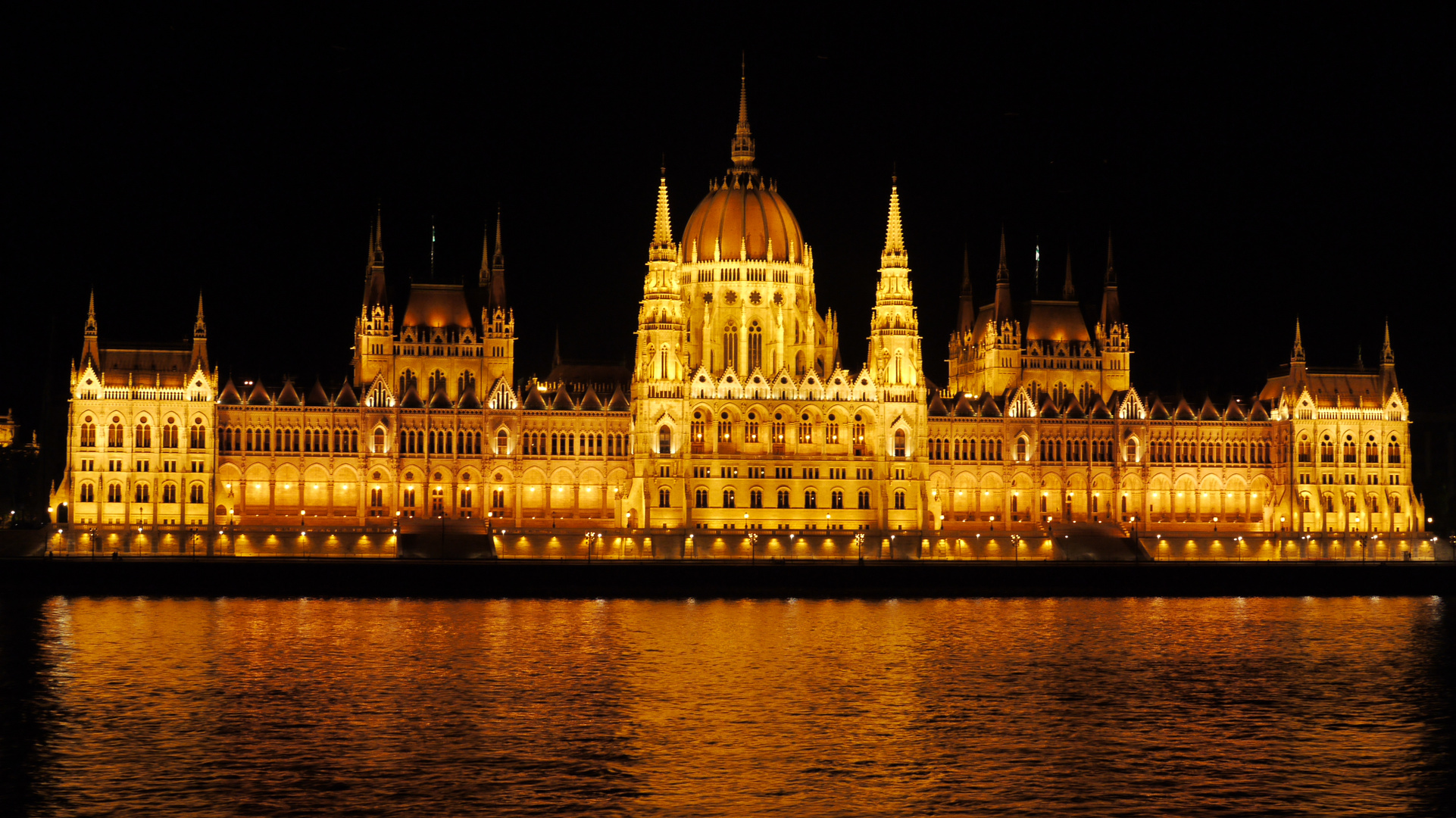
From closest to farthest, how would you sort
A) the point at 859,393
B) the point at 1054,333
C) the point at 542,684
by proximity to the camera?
the point at 542,684
the point at 859,393
the point at 1054,333

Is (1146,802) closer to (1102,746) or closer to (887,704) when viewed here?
(1102,746)

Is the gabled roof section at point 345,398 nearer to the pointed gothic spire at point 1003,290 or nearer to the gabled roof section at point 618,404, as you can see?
the gabled roof section at point 618,404

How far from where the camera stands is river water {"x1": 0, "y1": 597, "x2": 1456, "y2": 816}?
45000 mm

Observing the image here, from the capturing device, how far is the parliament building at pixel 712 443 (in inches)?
4392

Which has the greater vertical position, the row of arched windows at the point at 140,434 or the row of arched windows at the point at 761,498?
the row of arched windows at the point at 140,434

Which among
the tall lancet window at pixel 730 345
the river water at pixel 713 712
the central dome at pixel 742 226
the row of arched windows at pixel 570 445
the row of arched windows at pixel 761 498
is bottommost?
the river water at pixel 713 712

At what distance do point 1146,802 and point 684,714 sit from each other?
16.1 m

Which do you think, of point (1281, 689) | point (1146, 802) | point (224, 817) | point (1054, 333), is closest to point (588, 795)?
point (224, 817)

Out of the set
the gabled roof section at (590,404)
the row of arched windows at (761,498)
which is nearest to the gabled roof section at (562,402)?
the gabled roof section at (590,404)

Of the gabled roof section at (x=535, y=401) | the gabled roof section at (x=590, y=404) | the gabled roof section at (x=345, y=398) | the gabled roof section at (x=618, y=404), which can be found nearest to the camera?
the gabled roof section at (x=345, y=398)

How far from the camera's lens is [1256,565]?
103 metres

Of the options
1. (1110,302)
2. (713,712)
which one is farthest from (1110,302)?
(713,712)

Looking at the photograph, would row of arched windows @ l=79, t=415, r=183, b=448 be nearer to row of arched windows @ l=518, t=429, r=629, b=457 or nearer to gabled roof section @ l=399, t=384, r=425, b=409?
gabled roof section @ l=399, t=384, r=425, b=409

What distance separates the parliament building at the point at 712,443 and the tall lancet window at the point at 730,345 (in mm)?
188
